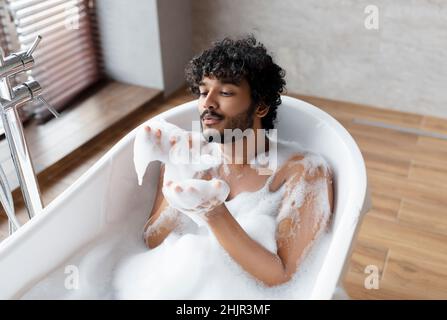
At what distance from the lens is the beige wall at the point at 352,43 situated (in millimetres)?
2682

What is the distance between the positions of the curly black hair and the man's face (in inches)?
0.7

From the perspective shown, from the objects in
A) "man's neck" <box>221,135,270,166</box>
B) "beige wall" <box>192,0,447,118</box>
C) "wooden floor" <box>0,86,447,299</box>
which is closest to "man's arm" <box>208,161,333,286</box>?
"man's neck" <box>221,135,270,166</box>

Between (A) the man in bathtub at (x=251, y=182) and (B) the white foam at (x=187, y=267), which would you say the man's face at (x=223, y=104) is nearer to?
(A) the man in bathtub at (x=251, y=182)

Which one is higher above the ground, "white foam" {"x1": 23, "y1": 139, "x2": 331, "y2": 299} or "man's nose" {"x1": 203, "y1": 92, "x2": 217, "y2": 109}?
"man's nose" {"x1": 203, "y1": 92, "x2": 217, "y2": 109}

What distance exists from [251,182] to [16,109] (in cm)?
70

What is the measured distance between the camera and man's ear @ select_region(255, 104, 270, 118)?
153 centimetres

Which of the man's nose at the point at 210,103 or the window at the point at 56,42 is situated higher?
the man's nose at the point at 210,103

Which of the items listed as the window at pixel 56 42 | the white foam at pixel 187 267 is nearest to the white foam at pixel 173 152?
the white foam at pixel 187 267

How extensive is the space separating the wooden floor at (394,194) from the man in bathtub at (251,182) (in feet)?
1.64

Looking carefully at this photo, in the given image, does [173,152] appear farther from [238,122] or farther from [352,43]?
[352,43]

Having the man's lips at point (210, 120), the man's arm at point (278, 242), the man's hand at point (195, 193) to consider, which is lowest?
the man's arm at point (278, 242)

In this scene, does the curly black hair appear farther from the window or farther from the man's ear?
the window
